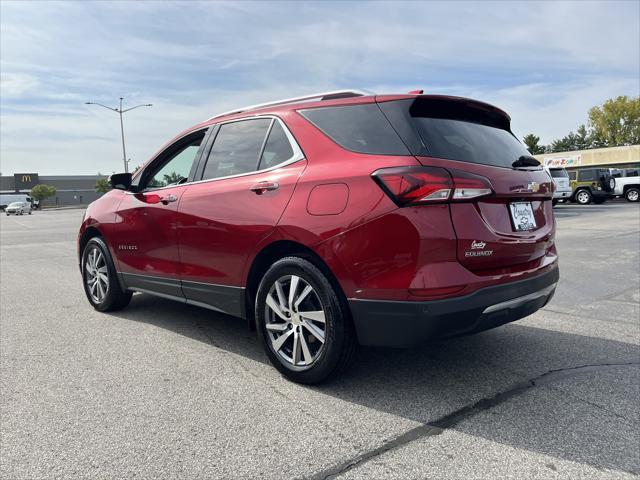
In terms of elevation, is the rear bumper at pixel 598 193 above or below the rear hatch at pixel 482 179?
below

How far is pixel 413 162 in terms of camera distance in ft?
9.28

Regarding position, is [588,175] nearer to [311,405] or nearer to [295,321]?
[295,321]

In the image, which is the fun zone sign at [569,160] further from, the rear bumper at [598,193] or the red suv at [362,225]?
the red suv at [362,225]

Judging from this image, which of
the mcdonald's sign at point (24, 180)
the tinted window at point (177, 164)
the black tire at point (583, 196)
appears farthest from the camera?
the mcdonald's sign at point (24, 180)

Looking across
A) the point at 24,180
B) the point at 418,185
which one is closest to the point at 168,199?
the point at 418,185

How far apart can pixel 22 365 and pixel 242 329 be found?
5.67ft

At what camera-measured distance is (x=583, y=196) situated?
27297 mm

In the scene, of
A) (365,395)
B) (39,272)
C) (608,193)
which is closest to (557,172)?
(608,193)

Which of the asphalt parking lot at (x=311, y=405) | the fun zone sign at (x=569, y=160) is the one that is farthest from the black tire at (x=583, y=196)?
the fun zone sign at (x=569, y=160)

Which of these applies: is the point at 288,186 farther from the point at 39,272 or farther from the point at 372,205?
the point at 39,272

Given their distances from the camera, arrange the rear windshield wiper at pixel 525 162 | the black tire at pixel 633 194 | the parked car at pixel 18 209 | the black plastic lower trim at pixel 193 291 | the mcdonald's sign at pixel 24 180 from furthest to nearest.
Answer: the mcdonald's sign at pixel 24 180
the parked car at pixel 18 209
the black tire at pixel 633 194
the black plastic lower trim at pixel 193 291
the rear windshield wiper at pixel 525 162

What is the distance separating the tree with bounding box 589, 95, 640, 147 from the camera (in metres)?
75.5

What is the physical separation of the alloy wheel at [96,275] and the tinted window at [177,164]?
3.67ft

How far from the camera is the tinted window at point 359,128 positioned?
9.80 ft
